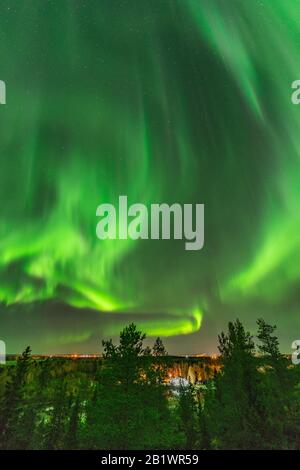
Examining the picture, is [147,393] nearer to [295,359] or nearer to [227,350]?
[227,350]

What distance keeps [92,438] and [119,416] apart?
18.3 feet

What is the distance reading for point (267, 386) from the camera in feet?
107

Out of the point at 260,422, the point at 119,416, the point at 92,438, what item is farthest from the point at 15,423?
the point at 260,422

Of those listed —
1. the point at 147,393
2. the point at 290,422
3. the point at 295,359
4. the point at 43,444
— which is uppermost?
the point at 295,359

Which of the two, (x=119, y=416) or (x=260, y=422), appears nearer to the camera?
(x=260, y=422)

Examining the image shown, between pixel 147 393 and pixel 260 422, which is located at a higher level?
pixel 147 393

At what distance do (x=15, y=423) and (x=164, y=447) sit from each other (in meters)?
18.7

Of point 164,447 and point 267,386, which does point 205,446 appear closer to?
point 164,447

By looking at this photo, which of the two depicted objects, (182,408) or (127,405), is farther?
(182,408)
